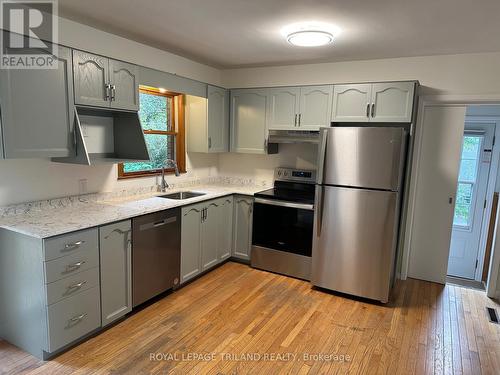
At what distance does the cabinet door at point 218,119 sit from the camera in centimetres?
390

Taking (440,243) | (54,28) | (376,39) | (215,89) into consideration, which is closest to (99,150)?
(54,28)

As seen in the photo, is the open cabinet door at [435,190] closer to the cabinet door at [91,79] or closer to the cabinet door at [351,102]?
the cabinet door at [351,102]

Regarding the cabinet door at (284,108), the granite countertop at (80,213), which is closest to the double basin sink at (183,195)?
the granite countertop at (80,213)

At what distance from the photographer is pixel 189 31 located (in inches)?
109

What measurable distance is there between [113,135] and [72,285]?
147 cm

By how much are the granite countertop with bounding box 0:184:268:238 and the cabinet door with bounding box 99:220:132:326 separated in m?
0.11

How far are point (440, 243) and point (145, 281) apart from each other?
3.06m

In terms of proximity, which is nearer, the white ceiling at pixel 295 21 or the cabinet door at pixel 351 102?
the white ceiling at pixel 295 21

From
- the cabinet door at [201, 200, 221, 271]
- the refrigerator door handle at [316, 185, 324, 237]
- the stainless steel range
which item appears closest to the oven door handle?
the stainless steel range

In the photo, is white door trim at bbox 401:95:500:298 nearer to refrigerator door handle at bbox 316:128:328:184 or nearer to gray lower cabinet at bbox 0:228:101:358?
refrigerator door handle at bbox 316:128:328:184

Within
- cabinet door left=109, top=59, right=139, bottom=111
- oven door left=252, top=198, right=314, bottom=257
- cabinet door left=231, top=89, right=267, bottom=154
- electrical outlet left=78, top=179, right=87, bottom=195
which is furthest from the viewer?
cabinet door left=231, top=89, right=267, bottom=154

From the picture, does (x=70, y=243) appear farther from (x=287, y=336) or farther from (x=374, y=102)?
(x=374, y=102)

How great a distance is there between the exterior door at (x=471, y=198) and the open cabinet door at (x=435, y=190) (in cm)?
132

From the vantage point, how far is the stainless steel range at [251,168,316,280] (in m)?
3.50
